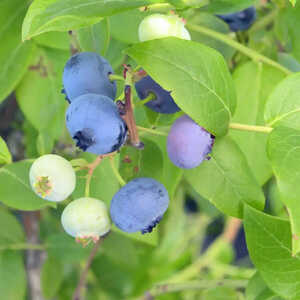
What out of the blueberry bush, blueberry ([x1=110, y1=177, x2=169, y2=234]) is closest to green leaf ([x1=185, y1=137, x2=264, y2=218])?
the blueberry bush

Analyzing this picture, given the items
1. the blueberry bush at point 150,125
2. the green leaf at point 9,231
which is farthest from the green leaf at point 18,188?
the green leaf at point 9,231

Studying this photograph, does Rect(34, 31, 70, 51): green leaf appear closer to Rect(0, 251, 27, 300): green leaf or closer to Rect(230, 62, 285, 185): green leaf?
Rect(230, 62, 285, 185): green leaf

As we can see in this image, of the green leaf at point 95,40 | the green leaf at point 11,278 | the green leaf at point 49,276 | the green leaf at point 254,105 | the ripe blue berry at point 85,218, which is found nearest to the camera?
the ripe blue berry at point 85,218

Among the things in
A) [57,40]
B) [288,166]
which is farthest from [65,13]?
[57,40]

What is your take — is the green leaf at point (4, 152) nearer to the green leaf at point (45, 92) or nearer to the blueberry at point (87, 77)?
the blueberry at point (87, 77)

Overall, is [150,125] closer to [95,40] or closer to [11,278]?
[95,40]

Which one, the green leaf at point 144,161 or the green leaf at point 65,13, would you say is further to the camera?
the green leaf at point 144,161
